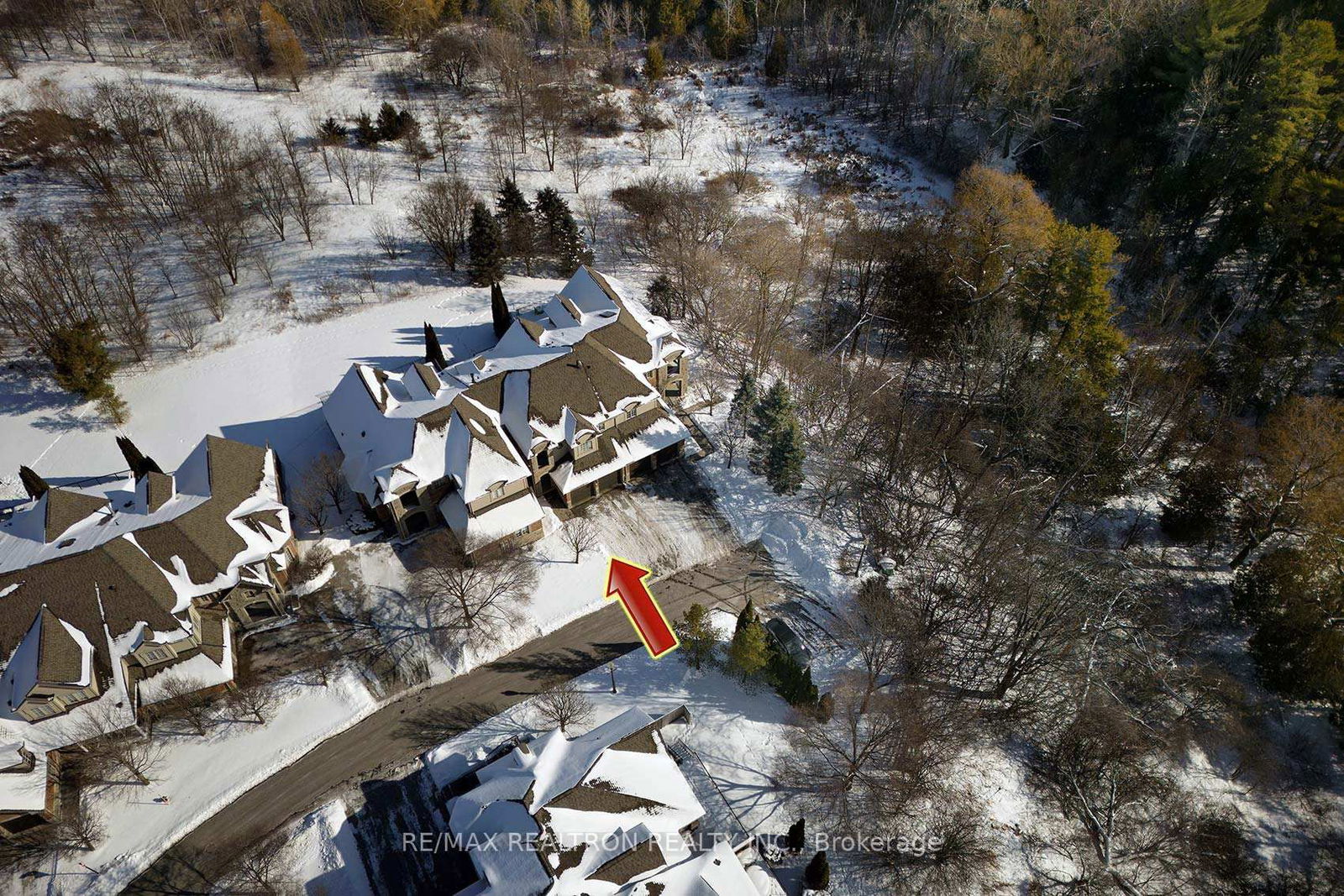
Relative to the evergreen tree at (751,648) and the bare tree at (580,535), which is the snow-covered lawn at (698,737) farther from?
Answer: the bare tree at (580,535)

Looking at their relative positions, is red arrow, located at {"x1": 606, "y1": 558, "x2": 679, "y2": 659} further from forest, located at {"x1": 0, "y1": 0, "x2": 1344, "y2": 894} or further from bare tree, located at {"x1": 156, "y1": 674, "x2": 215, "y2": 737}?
bare tree, located at {"x1": 156, "y1": 674, "x2": 215, "y2": 737}

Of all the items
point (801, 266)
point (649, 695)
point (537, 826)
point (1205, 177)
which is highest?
point (1205, 177)

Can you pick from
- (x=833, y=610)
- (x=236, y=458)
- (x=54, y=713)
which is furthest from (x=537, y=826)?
(x=236, y=458)

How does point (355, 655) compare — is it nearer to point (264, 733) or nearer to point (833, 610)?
point (264, 733)

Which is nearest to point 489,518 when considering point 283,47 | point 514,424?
point 514,424

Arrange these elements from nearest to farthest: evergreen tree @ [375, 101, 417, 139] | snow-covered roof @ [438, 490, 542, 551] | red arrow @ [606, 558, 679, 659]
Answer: red arrow @ [606, 558, 679, 659], snow-covered roof @ [438, 490, 542, 551], evergreen tree @ [375, 101, 417, 139]

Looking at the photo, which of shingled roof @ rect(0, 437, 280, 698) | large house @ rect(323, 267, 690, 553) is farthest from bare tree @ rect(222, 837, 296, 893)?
large house @ rect(323, 267, 690, 553)

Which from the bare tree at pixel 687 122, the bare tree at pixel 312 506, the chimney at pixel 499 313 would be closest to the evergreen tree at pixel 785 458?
the chimney at pixel 499 313
